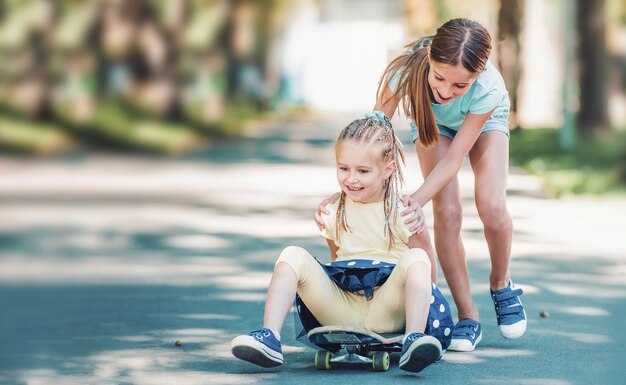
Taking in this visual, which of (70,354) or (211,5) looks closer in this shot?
(70,354)

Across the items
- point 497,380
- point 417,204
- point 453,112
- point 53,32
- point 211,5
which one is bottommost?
point 497,380

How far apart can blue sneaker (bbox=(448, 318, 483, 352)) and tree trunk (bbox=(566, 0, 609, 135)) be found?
57.2 feet

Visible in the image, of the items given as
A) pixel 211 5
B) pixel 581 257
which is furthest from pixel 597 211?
pixel 211 5

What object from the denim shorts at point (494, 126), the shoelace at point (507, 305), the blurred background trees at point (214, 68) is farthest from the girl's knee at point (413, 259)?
the blurred background trees at point (214, 68)

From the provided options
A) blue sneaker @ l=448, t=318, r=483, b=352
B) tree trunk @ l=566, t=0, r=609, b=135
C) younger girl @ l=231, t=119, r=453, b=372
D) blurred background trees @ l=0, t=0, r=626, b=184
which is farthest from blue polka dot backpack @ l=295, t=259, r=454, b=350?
tree trunk @ l=566, t=0, r=609, b=135

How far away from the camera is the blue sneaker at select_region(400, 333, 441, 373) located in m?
4.82

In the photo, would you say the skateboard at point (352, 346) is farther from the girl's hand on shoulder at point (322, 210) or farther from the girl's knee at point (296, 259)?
the girl's hand on shoulder at point (322, 210)

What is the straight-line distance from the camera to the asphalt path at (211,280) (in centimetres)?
542

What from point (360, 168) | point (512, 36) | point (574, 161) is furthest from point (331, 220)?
point (512, 36)

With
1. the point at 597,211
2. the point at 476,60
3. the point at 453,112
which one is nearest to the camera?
the point at 476,60

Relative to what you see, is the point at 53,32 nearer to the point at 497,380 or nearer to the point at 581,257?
the point at 581,257

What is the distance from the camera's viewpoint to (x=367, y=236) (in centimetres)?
537

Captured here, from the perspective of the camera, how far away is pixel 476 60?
5352mm

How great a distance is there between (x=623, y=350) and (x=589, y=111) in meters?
17.7
